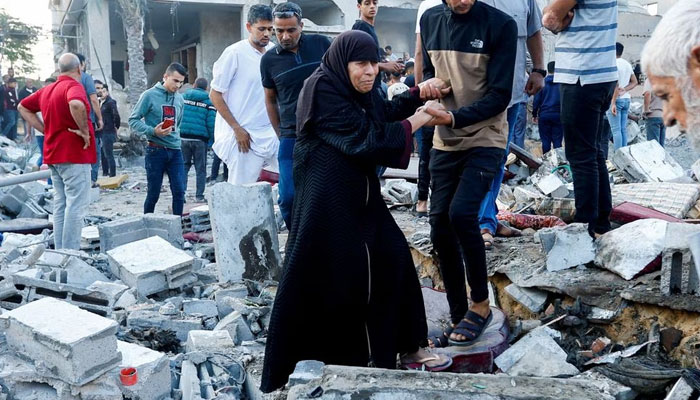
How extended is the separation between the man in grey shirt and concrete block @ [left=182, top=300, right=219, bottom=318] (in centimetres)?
222

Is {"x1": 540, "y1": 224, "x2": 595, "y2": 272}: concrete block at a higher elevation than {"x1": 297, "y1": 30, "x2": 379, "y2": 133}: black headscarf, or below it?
below

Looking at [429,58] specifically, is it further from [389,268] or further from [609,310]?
[609,310]

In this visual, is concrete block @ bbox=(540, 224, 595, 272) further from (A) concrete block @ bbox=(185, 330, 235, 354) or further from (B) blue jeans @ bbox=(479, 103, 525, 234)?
(A) concrete block @ bbox=(185, 330, 235, 354)

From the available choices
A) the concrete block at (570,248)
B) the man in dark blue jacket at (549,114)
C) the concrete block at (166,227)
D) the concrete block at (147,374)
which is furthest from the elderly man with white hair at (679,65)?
the man in dark blue jacket at (549,114)

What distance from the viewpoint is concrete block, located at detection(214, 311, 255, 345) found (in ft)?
14.8

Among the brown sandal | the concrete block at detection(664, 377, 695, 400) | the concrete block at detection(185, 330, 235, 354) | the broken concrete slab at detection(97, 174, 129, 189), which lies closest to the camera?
the concrete block at detection(664, 377, 695, 400)

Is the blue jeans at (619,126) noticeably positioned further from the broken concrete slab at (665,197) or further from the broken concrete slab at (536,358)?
the broken concrete slab at (536,358)

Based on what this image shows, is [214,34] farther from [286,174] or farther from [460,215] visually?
[460,215]

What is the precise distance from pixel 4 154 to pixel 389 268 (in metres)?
13.8

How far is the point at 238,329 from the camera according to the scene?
179 inches

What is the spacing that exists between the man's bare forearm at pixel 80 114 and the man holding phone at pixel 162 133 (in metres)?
1.17

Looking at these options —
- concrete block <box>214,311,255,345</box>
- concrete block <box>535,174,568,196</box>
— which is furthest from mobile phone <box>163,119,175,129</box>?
concrete block <box>535,174,568,196</box>

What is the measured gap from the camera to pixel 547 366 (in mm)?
3658

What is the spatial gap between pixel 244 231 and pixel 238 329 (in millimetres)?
1308
